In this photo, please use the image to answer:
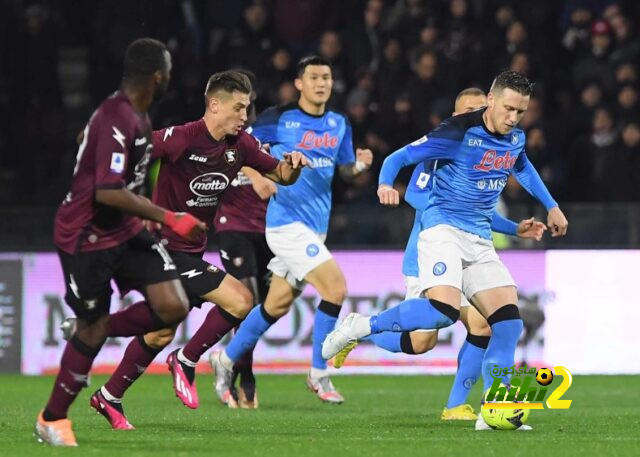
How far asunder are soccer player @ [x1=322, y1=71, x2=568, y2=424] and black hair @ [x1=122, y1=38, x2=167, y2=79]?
165 centimetres

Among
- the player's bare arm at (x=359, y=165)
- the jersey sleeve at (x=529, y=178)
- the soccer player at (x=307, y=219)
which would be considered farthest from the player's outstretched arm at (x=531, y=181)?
the soccer player at (x=307, y=219)

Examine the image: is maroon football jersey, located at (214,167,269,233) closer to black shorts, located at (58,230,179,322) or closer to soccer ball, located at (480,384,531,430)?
soccer ball, located at (480,384,531,430)

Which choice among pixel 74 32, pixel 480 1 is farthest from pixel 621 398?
pixel 74 32

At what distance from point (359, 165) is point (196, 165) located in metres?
1.99

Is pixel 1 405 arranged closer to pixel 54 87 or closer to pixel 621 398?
pixel 621 398

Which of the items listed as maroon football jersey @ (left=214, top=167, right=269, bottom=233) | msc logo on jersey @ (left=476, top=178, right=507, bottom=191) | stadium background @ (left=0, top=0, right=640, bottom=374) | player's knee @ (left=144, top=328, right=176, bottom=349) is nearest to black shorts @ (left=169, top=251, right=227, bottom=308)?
player's knee @ (left=144, top=328, right=176, bottom=349)

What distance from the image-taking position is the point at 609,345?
45.1 feet

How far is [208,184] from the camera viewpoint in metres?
8.91

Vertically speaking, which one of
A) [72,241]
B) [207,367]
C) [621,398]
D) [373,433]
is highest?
[72,241]

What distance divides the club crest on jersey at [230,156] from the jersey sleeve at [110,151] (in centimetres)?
194

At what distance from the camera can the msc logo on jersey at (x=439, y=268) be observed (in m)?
8.45

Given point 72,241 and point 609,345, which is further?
point 609,345

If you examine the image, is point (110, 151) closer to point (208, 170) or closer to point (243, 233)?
point (208, 170)

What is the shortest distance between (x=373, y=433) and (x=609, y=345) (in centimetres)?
620
